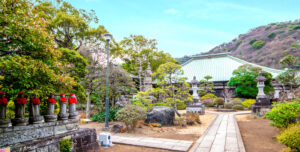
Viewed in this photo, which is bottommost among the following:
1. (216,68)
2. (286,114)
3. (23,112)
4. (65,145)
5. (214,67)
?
(65,145)

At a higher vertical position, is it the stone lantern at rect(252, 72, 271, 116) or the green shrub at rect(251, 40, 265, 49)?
the green shrub at rect(251, 40, 265, 49)

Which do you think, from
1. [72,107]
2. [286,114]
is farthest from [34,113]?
[286,114]

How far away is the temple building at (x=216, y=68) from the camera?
28.8 metres

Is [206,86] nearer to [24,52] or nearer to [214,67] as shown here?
[214,67]

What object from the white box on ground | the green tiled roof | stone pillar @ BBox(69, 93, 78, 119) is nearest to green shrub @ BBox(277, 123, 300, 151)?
the white box on ground

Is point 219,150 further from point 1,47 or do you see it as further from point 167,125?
point 1,47

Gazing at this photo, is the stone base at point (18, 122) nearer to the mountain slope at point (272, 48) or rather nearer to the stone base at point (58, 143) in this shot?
the stone base at point (58, 143)

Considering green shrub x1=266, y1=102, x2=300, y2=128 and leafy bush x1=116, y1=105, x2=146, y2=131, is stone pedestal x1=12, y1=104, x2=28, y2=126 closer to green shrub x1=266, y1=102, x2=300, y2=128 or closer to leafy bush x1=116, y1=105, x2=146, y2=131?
leafy bush x1=116, y1=105, x2=146, y2=131

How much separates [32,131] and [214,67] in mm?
32878

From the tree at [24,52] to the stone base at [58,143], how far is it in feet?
4.41

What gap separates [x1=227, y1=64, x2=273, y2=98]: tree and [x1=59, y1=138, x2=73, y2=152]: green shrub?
25536 mm

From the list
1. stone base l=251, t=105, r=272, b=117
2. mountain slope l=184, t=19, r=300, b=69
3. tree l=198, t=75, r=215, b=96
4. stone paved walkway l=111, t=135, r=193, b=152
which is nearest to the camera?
stone paved walkway l=111, t=135, r=193, b=152

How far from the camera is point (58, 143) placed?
4.63m

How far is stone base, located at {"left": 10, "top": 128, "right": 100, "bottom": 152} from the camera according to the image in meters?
3.87
